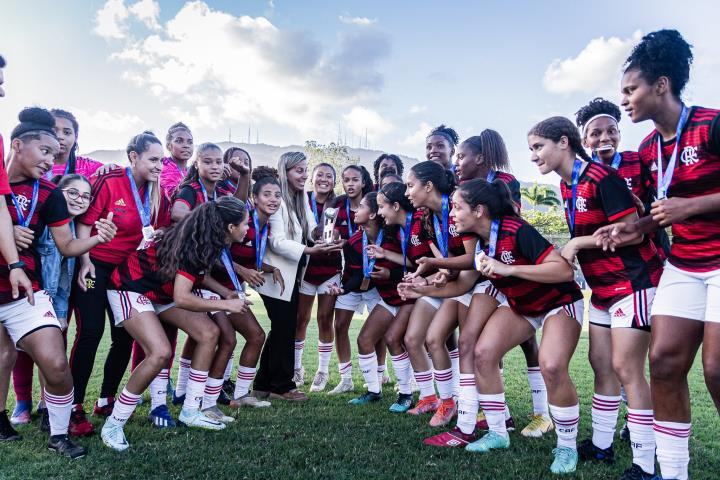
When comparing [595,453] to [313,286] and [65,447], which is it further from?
[65,447]

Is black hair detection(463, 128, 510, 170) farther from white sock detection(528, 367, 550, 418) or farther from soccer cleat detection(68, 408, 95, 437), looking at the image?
soccer cleat detection(68, 408, 95, 437)

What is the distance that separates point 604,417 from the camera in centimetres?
394

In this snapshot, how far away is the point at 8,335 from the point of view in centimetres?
436

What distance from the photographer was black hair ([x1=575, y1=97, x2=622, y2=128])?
5.50 metres

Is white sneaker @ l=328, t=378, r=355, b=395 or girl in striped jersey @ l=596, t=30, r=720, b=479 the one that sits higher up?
girl in striped jersey @ l=596, t=30, r=720, b=479

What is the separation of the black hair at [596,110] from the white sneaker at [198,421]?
4.64 m

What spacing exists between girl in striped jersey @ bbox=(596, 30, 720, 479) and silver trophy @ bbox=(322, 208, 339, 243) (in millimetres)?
3477

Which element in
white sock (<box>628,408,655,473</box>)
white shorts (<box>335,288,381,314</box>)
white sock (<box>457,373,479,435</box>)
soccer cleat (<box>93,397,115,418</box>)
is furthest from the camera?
white shorts (<box>335,288,381,314</box>)

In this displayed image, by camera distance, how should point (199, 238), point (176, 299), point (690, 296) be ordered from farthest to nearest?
point (199, 238) < point (176, 299) < point (690, 296)

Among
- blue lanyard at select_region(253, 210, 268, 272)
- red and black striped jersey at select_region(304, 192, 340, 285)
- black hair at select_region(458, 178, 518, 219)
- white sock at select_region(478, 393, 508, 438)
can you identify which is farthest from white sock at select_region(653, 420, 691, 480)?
red and black striped jersey at select_region(304, 192, 340, 285)

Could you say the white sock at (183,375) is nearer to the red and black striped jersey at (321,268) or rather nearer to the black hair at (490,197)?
the red and black striped jersey at (321,268)

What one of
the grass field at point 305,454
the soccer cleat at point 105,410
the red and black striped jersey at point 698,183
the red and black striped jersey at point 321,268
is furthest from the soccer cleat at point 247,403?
the red and black striped jersey at point 698,183

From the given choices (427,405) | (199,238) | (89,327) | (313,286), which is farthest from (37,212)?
(427,405)

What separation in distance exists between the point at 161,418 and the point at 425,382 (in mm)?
2574
